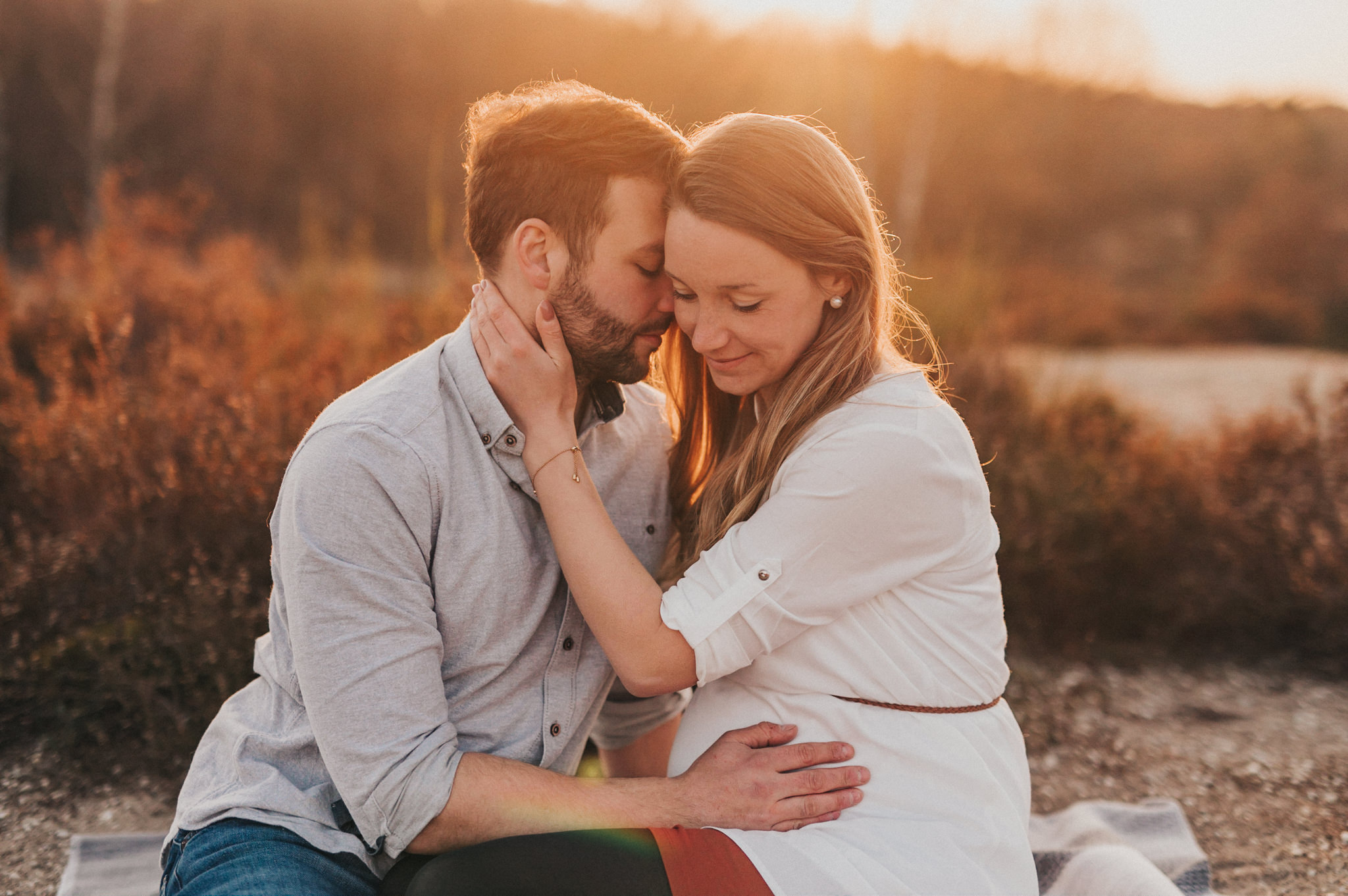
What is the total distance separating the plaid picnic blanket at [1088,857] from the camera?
2516mm

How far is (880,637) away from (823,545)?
26cm

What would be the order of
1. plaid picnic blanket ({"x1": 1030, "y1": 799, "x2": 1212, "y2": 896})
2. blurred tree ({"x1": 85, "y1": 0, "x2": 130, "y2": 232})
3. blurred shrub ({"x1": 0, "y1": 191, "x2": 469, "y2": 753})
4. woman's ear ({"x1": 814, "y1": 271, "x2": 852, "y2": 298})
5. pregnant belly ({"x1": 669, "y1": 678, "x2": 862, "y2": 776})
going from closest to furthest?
pregnant belly ({"x1": 669, "y1": 678, "x2": 862, "y2": 776}) < woman's ear ({"x1": 814, "y1": 271, "x2": 852, "y2": 298}) < plaid picnic blanket ({"x1": 1030, "y1": 799, "x2": 1212, "y2": 896}) < blurred shrub ({"x1": 0, "y1": 191, "x2": 469, "y2": 753}) < blurred tree ({"x1": 85, "y1": 0, "x2": 130, "y2": 232})

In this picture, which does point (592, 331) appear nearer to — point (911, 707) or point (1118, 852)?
point (911, 707)

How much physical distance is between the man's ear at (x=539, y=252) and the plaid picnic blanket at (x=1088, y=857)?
2080 mm

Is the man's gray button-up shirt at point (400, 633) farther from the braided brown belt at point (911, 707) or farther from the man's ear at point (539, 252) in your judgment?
the braided brown belt at point (911, 707)

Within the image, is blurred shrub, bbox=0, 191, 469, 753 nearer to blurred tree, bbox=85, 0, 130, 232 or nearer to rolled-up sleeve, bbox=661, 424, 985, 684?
rolled-up sleeve, bbox=661, 424, 985, 684

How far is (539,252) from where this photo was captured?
2.08 meters

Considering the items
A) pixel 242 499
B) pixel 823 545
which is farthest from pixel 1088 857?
pixel 242 499

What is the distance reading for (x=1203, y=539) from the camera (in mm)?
4605

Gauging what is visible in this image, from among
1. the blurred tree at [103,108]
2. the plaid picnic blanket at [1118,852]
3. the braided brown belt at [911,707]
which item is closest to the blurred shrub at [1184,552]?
the plaid picnic blanket at [1118,852]

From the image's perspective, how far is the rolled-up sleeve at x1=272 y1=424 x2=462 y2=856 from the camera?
5.62 feet

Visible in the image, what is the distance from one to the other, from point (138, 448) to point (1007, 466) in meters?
4.00

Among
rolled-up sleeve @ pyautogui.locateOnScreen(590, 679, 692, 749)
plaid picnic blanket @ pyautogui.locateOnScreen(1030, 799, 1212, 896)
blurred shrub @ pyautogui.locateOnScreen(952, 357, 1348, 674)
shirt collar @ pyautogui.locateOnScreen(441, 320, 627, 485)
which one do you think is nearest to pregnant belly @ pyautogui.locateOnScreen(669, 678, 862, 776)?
rolled-up sleeve @ pyautogui.locateOnScreen(590, 679, 692, 749)

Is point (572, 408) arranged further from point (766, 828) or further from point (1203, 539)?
point (1203, 539)
